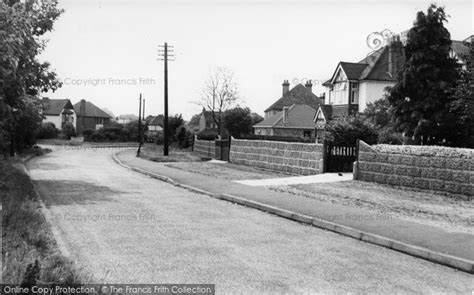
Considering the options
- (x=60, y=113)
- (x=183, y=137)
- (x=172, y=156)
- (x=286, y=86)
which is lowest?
(x=172, y=156)

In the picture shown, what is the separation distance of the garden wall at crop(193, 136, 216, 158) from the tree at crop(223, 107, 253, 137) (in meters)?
20.9

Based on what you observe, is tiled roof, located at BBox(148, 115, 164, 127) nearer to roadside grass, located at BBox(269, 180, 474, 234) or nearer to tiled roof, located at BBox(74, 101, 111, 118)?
tiled roof, located at BBox(74, 101, 111, 118)

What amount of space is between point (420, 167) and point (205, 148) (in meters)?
22.1

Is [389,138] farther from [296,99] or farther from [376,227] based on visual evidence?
[296,99]

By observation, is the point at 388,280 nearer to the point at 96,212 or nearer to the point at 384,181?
the point at 96,212

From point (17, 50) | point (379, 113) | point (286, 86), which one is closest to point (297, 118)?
point (286, 86)

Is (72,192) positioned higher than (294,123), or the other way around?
(294,123)

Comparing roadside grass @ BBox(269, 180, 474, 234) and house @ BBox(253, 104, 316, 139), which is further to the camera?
house @ BBox(253, 104, 316, 139)

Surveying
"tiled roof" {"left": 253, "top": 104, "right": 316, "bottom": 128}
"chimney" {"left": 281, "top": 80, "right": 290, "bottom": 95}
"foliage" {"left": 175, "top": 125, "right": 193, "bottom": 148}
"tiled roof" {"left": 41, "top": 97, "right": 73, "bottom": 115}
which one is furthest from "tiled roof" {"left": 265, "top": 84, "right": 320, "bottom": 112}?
"tiled roof" {"left": 41, "top": 97, "right": 73, "bottom": 115}

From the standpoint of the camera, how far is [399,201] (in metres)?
13.1

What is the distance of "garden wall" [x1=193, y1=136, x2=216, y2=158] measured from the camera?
3359cm

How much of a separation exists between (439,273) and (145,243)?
443cm

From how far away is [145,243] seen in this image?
25.3 feet

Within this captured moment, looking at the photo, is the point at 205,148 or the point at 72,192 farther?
the point at 205,148
